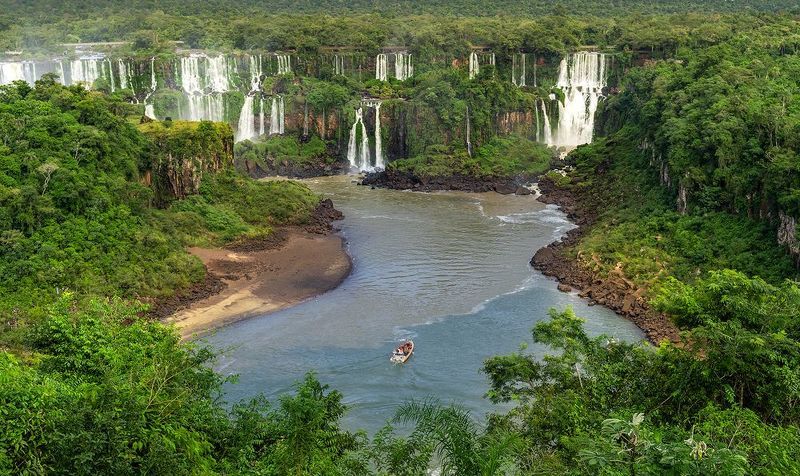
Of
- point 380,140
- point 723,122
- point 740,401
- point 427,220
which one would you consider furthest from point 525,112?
point 740,401

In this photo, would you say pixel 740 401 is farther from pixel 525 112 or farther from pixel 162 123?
pixel 525 112

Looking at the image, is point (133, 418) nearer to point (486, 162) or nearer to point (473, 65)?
point (486, 162)

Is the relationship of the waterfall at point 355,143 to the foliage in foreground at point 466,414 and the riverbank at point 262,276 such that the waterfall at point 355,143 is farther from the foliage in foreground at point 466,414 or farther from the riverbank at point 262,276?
the foliage in foreground at point 466,414

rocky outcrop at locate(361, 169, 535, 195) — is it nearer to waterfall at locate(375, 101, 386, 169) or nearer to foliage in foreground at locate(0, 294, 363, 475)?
waterfall at locate(375, 101, 386, 169)

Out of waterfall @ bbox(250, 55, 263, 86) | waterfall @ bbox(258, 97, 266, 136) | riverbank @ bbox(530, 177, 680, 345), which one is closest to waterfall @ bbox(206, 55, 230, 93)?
waterfall @ bbox(250, 55, 263, 86)

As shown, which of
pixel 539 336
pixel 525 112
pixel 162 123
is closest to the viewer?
pixel 539 336

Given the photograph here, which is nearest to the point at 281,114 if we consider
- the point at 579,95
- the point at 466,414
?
the point at 579,95
